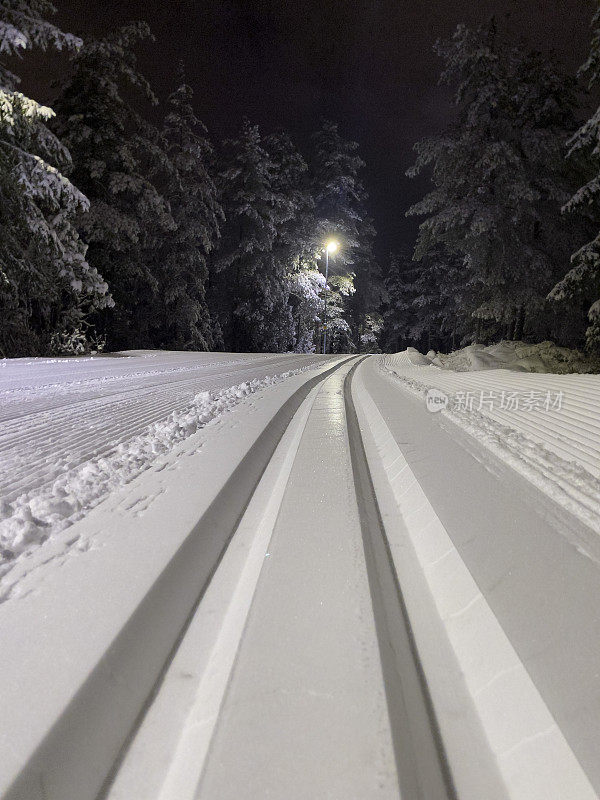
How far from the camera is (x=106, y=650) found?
1.02m

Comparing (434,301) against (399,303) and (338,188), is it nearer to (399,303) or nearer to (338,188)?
(399,303)

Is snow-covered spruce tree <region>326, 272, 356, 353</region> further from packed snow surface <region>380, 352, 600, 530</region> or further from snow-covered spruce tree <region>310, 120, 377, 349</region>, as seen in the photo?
packed snow surface <region>380, 352, 600, 530</region>

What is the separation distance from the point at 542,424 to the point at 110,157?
17.8 meters

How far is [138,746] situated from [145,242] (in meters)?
20.1

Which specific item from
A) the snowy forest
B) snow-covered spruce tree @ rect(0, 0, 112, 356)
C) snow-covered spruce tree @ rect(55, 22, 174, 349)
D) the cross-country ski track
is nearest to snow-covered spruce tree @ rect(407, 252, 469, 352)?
the snowy forest

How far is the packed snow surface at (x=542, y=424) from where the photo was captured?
7.41ft

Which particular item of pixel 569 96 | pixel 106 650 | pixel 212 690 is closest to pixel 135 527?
pixel 106 650

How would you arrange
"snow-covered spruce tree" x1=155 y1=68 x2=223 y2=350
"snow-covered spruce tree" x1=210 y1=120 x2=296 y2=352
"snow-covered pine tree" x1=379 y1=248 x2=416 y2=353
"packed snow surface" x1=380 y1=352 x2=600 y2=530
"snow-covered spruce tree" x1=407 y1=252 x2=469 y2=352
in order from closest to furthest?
"packed snow surface" x1=380 y1=352 x2=600 y2=530 < "snow-covered spruce tree" x1=155 y1=68 x2=223 y2=350 < "snow-covered spruce tree" x1=210 y1=120 x2=296 y2=352 < "snow-covered spruce tree" x1=407 y1=252 x2=469 y2=352 < "snow-covered pine tree" x1=379 y1=248 x2=416 y2=353

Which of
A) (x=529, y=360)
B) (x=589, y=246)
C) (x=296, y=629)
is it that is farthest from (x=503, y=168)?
(x=296, y=629)

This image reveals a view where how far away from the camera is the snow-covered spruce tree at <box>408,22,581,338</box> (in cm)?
1310

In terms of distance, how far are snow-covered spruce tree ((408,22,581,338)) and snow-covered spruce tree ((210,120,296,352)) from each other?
477 inches

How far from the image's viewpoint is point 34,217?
33.1 ft

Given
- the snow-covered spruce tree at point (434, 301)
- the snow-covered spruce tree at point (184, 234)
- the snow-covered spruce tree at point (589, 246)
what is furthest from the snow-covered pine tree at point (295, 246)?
the snow-covered spruce tree at point (589, 246)

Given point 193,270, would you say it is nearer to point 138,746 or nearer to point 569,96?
point 569,96
